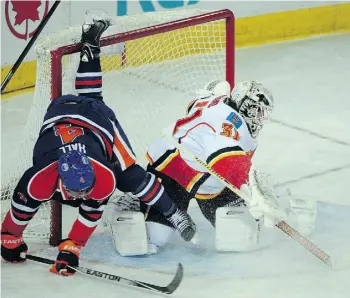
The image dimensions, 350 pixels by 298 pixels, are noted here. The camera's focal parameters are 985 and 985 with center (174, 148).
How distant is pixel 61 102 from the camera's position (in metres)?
3.57

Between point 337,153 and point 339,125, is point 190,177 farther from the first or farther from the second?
point 339,125

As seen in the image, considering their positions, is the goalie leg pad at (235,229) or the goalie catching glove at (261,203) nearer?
the goalie catching glove at (261,203)

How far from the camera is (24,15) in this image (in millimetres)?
5438

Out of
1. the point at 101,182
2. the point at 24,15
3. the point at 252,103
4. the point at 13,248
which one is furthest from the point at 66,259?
the point at 24,15

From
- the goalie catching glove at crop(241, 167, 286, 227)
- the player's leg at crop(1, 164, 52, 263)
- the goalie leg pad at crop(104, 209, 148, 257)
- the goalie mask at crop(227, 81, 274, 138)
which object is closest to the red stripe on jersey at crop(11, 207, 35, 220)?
the player's leg at crop(1, 164, 52, 263)

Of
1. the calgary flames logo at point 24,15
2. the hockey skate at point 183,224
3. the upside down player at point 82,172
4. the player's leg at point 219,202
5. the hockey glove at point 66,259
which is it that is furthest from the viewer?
the calgary flames logo at point 24,15

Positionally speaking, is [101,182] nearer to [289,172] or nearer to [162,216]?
[162,216]

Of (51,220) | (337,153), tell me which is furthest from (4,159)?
(337,153)

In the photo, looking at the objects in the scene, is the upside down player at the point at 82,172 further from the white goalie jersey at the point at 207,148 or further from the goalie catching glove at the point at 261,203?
the goalie catching glove at the point at 261,203

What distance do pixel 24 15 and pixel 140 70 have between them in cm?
91

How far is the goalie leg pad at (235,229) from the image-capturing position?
3.69 meters

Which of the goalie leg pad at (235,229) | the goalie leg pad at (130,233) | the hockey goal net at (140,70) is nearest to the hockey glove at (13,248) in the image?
the hockey goal net at (140,70)

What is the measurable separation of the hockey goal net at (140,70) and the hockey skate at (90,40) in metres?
0.04

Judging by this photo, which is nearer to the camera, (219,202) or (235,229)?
(235,229)
